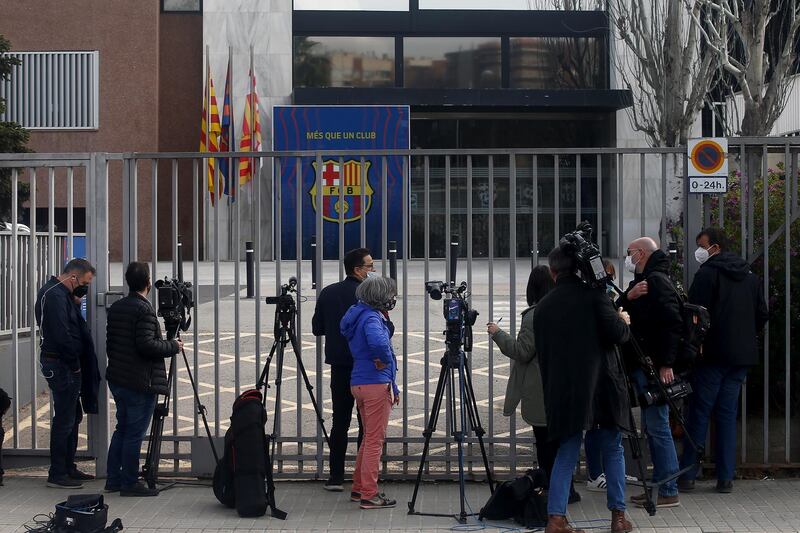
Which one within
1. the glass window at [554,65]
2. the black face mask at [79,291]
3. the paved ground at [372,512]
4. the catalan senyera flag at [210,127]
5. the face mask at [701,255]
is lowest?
the paved ground at [372,512]

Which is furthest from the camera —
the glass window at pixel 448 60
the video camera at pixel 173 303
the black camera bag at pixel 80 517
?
the glass window at pixel 448 60

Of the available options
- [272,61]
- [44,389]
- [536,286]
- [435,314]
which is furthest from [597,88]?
[536,286]

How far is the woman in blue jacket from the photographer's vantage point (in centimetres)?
715

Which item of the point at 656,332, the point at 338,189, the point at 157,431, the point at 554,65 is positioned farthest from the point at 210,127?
the point at 656,332

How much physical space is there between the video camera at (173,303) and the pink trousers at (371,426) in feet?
4.80

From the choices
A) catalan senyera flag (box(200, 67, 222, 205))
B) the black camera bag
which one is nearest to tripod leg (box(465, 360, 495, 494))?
the black camera bag

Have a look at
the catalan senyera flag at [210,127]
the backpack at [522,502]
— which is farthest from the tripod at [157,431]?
the catalan senyera flag at [210,127]

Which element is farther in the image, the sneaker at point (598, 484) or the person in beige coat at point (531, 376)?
the sneaker at point (598, 484)

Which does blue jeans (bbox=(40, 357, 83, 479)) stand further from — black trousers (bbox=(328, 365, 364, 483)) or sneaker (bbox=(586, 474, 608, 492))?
sneaker (bbox=(586, 474, 608, 492))

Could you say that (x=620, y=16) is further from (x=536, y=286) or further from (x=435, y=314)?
(x=536, y=286)

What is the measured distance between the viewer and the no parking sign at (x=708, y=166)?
26.6 ft

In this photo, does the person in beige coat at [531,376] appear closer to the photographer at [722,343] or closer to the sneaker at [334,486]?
the photographer at [722,343]

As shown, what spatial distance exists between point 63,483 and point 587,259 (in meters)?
4.34

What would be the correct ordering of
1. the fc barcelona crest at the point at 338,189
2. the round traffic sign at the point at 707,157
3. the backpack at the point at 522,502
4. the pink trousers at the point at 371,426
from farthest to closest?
the fc barcelona crest at the point at 338,189
the round traffic sign at the point at 707,157
the pink trousers at the point at 371,426
the backpack at the point at 522,502
